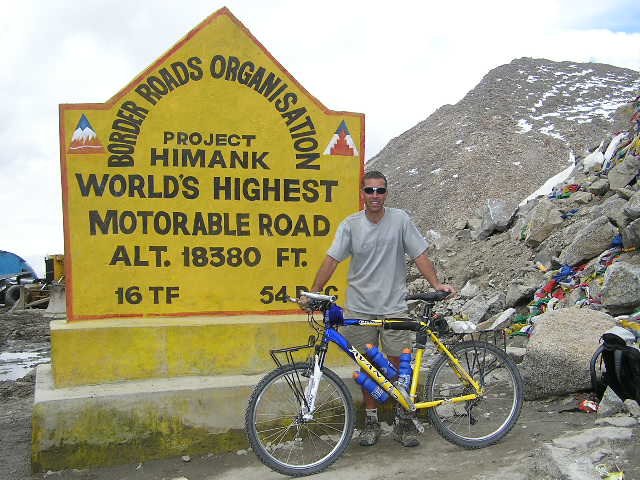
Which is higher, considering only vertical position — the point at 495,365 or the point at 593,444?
the point at 495,365

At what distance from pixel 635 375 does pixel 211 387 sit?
3291 mm

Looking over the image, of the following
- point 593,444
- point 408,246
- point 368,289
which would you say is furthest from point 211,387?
point 593,444

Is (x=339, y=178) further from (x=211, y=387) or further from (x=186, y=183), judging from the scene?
(x=211, y=387)

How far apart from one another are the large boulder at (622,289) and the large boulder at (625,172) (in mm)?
3356

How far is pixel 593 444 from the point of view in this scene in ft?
13.2

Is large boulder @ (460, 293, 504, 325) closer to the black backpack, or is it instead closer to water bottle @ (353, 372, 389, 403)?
the black backpack

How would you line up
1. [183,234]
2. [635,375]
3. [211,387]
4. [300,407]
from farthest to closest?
Result: 1. [183,234]
2. [211,387]
3. [635,375]
4. [300,407]

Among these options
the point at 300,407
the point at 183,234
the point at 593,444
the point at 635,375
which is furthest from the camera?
the point at 183,234

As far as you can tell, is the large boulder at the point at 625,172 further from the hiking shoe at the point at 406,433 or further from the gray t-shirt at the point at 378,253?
the hiking shoe at the point at 406,433

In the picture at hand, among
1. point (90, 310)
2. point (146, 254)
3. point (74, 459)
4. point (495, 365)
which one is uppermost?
point (146, 254)

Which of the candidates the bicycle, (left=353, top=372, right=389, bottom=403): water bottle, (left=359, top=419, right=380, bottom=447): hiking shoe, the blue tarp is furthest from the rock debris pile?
the blue tarp

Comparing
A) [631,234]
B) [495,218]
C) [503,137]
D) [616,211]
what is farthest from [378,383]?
[503,137]

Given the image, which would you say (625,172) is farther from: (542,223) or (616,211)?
(542,223)

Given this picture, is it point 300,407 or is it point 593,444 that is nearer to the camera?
point 593,444
